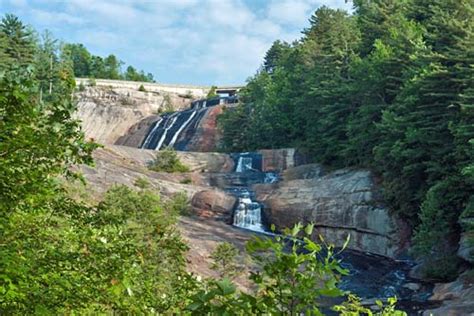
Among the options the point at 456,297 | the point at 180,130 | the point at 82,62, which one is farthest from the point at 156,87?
Answer: the point at 456,297

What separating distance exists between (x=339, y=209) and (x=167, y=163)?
1338 cm

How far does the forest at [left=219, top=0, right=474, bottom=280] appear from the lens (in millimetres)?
18531

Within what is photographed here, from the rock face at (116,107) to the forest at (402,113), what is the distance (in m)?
21.4

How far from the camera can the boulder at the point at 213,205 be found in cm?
2675

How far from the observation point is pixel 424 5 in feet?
102

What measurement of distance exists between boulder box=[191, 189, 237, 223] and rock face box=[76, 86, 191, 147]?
27.4 metres

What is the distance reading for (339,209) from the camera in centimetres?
2398

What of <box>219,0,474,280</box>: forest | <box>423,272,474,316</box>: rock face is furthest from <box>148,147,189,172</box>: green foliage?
<box>423,272,474,316</box>: rock face

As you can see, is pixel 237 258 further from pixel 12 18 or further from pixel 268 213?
pixel 12 18

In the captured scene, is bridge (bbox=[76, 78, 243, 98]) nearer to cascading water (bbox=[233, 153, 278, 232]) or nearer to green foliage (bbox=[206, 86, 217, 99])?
green foliage (bbox=[206, 86, 217, 99])

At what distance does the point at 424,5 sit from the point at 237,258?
22.2m

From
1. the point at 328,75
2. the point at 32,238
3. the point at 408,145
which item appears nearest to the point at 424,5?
the point at 328,75

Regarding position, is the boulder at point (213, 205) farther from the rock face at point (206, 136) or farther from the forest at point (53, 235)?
the forest at point (53, 235)

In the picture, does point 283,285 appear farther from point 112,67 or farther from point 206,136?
point 112,67
